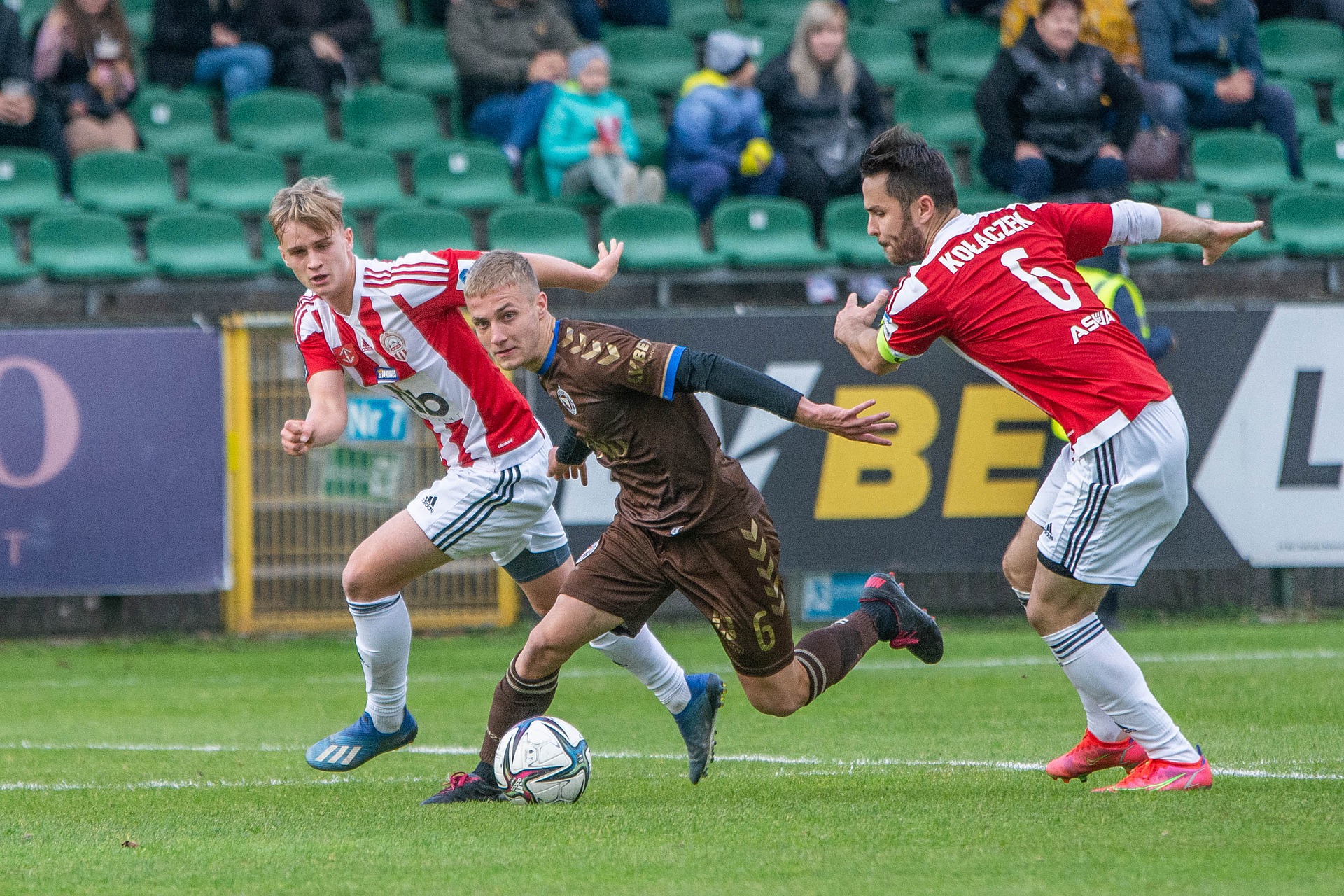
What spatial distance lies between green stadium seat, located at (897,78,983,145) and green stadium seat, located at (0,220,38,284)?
735cm

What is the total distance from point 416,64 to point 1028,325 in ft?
33.3

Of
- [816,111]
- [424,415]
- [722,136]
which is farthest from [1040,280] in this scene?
[816,111]

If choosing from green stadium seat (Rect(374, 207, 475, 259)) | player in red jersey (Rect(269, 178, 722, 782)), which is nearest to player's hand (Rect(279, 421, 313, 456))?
player in red jersey (Rect(269, 178, 722, 782))

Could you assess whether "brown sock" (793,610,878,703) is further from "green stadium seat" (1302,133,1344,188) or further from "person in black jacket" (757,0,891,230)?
"green stadium seat" (1302,133,1344,188)

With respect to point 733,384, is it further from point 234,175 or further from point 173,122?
point 173,122

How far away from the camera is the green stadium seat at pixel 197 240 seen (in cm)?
1162

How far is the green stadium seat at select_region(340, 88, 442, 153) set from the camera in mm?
13258

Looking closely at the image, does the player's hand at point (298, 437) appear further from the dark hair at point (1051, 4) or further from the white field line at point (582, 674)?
the dark hair at point (1051, 4)

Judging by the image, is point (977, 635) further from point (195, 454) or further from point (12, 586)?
point (12, 586)

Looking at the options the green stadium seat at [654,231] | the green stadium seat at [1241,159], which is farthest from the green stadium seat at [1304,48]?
the green stadium seat at [654,231]

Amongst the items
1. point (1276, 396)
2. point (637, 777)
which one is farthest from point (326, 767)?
point (1276, 396)

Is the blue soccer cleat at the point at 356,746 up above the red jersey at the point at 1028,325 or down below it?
below

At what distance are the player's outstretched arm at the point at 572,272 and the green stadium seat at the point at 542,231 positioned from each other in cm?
590

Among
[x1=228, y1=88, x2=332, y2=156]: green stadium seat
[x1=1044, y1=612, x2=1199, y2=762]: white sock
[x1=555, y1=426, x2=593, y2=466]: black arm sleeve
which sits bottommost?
[x1=228, y1=88, x2=332, y2=156]: green stadium seat
